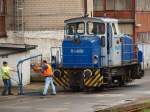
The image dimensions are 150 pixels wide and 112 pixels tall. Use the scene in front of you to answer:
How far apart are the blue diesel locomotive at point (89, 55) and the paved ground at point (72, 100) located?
27.0 inches

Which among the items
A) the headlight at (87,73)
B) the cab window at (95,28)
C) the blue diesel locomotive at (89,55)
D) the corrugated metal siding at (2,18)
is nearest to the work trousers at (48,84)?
the blue diesel locomotive at (89,55)

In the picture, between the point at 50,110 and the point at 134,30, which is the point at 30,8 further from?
the point at 50,110

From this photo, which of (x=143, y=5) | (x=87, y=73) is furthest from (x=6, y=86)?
(x=143, y=5)

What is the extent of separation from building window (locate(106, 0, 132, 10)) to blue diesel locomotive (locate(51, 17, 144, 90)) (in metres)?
18.4

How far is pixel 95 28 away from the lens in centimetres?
2894

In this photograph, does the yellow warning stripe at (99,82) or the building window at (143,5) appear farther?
the building window at (143,5)

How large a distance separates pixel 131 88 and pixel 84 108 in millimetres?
8750

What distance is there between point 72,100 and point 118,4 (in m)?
24.8

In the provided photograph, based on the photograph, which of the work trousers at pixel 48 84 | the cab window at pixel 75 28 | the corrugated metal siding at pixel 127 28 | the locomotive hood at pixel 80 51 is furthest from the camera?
the corrugated metal siding at pixel 127 28

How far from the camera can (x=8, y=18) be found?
3788cm

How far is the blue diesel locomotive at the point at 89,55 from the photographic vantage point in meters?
28.3

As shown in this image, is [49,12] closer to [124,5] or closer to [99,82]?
[99,82]

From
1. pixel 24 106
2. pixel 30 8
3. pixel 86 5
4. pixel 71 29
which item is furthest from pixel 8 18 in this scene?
pixel 24 106

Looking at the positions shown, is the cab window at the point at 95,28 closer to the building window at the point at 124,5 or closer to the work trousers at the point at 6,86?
the work trousers at the point at 6,86
